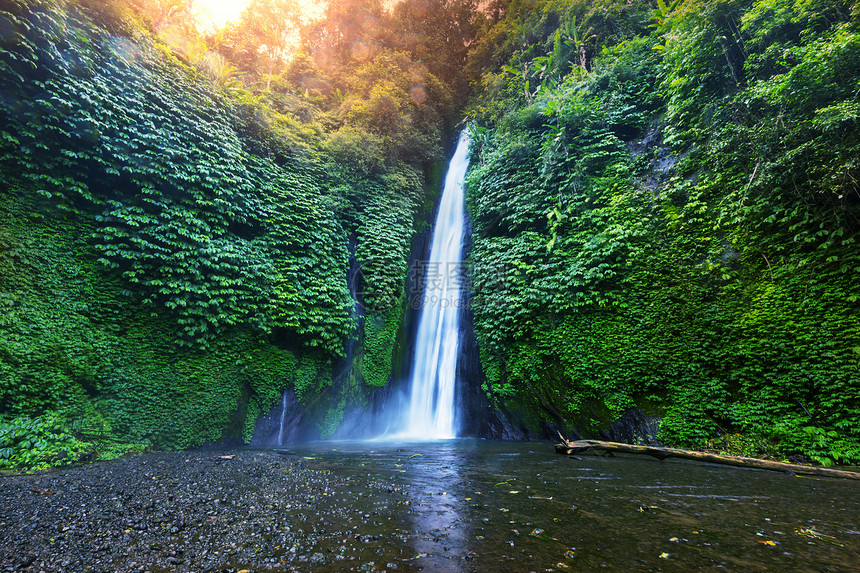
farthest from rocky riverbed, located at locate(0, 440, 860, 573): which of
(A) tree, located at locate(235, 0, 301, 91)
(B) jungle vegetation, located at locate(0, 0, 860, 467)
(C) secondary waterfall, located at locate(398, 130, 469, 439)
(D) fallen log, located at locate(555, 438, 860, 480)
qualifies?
(A) tree, located at locate(235, 0, 301, 91)

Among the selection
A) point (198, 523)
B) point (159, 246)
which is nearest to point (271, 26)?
point (159, 246)

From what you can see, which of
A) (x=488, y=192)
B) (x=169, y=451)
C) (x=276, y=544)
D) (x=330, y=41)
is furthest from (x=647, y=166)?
(x=330, y=41)

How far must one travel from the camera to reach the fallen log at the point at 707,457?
14.5 feet

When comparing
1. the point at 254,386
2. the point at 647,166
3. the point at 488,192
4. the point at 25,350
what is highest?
the point at 488,192

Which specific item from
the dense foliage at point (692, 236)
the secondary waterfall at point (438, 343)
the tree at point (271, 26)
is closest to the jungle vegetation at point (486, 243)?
the dense foliage at point (692, 236)

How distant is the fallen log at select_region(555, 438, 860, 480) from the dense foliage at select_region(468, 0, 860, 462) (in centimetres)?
103

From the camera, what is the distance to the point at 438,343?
1201 cm

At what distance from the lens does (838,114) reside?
5355 mm

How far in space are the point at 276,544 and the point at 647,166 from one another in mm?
10521

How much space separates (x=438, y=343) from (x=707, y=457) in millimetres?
7991

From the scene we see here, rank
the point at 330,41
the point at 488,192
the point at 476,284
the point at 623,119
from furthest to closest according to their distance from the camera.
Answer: the point at 330,41 < the point at 488,192 < the point at 476,284 < the point at 623,119

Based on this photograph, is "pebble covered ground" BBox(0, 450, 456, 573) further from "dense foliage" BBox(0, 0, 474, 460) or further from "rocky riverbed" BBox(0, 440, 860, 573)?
"dense foliage" BBox(0, 0, 474, 460)

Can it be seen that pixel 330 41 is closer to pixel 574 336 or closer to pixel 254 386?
pixel 254 386

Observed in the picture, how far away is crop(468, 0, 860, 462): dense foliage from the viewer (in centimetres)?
552
